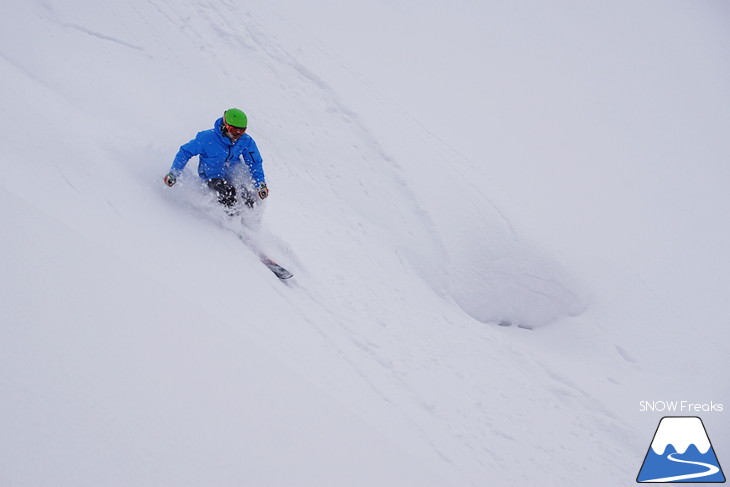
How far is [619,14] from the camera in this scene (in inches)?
1019

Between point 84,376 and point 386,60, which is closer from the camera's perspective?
point 84,376

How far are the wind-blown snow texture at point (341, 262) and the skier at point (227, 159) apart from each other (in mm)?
301

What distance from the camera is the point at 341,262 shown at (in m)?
8.02

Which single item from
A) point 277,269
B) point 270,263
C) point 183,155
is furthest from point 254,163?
point 277,269

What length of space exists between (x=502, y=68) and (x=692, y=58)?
1358 cm

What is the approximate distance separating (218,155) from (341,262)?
270 centimetres

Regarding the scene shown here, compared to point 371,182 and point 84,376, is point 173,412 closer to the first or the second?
point 84,376

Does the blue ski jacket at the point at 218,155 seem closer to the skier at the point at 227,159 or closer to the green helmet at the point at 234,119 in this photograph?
the skier at the point at 227,159

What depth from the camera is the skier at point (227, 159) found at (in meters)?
6.08

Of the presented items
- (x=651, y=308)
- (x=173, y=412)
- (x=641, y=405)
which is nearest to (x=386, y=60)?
(x=651, y=308)

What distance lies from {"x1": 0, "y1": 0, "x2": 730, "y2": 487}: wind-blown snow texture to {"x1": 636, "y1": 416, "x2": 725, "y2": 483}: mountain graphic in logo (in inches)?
9.7

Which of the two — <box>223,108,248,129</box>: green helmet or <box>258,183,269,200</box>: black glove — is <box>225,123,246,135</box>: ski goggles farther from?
<box>258,183,269,200</box>: black glove

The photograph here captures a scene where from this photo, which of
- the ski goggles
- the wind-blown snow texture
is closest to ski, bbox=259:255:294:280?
the wind-blown snow texture

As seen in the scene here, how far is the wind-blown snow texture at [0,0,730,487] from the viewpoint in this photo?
338 cm
